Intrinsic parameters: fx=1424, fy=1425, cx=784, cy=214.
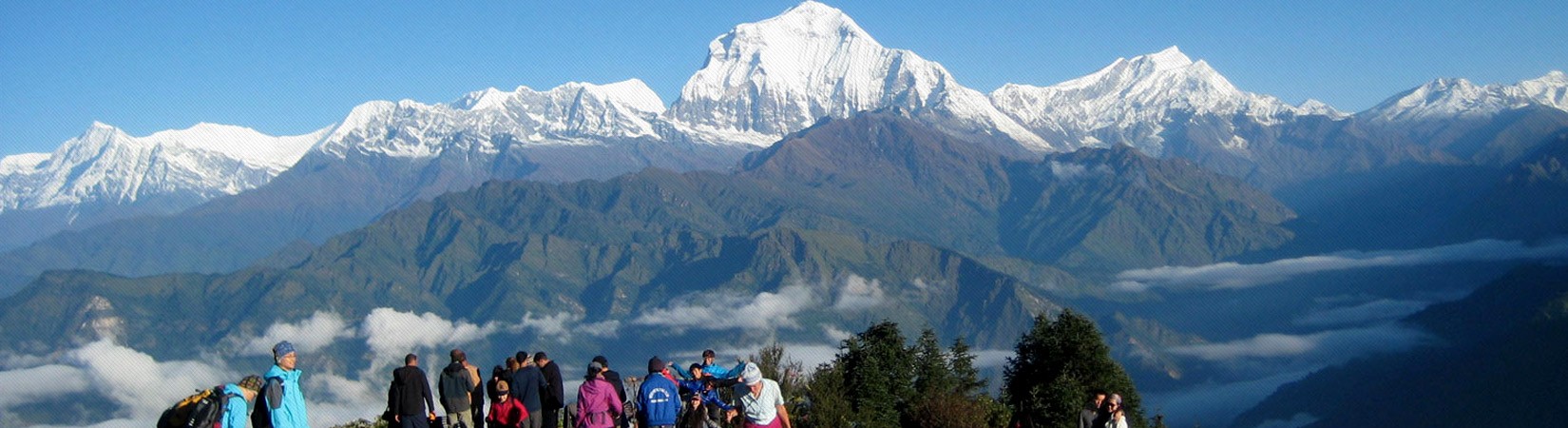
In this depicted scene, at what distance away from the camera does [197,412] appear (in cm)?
2075

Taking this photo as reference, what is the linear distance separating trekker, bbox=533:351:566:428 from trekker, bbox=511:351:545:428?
21cm

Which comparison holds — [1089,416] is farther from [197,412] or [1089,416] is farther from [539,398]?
[197,412]

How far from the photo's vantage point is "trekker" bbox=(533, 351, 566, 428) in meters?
27.1

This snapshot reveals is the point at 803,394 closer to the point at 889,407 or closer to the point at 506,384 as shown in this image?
the point at 889,407

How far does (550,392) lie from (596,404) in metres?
2.08

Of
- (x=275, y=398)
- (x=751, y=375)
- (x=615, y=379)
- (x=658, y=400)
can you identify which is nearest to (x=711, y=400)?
(x=658, y=400)

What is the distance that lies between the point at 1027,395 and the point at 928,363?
43.5 ft

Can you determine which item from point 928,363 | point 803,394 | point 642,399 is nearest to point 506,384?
point 642,399

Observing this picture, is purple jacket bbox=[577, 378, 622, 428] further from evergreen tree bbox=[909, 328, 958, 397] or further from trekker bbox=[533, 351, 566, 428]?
evergreen tree bbox=[909, 328, 958, 397]

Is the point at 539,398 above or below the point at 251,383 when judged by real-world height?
above

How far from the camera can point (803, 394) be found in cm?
3859

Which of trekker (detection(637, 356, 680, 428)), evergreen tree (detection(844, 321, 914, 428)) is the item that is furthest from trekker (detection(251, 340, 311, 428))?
evergreen tree (detection(844, 321, 914, 428))

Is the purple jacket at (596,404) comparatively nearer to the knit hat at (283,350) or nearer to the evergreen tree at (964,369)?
the knit hat at (283,350)

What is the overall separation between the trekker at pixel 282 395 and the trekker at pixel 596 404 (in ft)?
15.7
